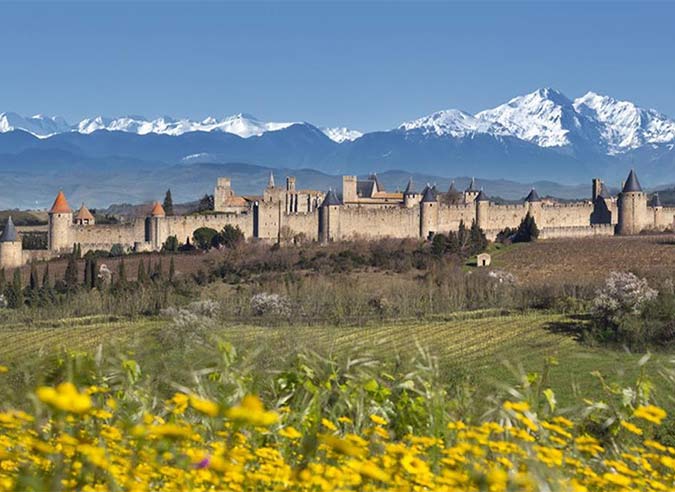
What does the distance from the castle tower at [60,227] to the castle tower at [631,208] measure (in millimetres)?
31897

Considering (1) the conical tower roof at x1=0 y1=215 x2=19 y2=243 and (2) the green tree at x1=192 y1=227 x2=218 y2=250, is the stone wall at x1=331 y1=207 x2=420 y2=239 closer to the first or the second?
(2) the green tree at x1=192 y1=227 x2=218 y2=250

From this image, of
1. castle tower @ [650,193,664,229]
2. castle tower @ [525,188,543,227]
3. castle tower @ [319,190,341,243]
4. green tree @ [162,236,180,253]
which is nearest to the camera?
green tree @ [162,236,180,253]

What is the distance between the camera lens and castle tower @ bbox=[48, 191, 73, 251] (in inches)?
2217

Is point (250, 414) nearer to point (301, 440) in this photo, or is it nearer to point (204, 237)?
point (301, 440)

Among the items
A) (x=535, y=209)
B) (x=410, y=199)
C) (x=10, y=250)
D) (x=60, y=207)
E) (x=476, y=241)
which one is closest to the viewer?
(x=10, y=250)

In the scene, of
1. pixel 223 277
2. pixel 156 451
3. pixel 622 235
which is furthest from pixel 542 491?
pixel 622 235

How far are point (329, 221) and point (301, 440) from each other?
52213mm

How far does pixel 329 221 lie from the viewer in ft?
187

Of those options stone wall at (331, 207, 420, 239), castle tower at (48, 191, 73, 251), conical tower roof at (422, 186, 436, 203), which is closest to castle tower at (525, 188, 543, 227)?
conical tower roof at (422, 186, 436, 203)

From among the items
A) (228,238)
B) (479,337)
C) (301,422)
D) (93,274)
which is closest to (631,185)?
(228,238)

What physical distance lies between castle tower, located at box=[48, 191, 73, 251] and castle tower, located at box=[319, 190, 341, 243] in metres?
13.6

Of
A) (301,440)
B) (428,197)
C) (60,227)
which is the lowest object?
(301,440)

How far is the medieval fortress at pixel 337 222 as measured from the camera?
56312 mm

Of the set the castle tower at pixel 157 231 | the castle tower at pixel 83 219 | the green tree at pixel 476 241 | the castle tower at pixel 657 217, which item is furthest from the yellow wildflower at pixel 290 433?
the castle tower at pixel 657 217
